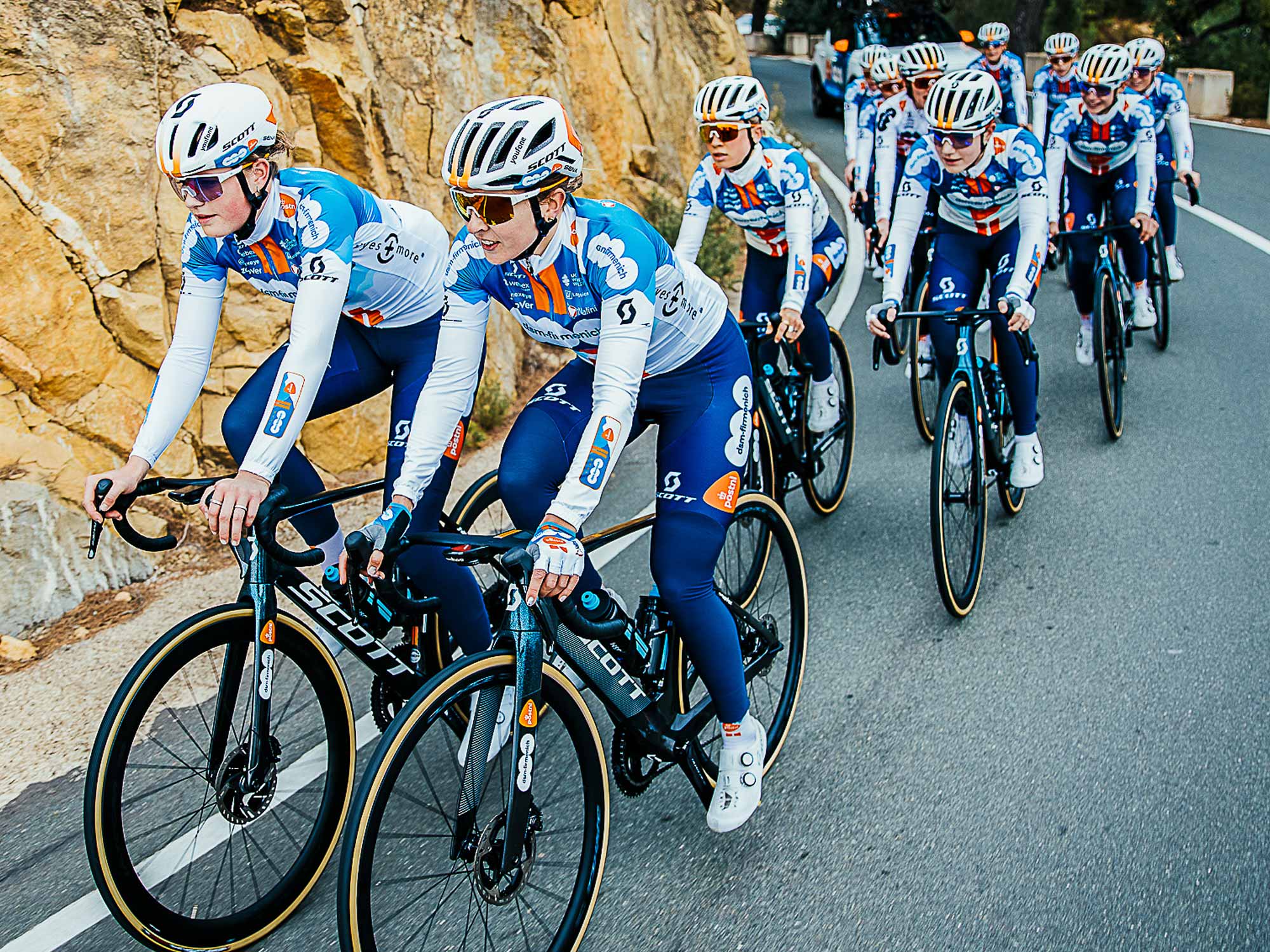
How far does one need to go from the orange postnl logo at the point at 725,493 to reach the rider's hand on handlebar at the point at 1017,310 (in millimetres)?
2359

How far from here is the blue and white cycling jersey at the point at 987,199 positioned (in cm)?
572

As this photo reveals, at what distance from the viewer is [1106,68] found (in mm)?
8398

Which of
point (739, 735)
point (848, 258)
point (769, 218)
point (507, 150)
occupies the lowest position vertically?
point (848, 258)

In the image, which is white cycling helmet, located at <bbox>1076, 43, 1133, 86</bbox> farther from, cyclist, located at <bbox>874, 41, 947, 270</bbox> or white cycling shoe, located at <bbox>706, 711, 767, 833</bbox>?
white cycling shoe, located at <bbox>706, 711, 767, 833</bbox>

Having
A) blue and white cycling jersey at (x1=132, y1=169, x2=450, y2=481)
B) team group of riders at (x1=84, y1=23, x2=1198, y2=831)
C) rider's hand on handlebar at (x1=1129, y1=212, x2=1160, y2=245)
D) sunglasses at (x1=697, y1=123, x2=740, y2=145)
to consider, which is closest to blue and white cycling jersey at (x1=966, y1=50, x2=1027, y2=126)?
rider's hand on handlebar at (x1=1129, y1=212, x2=1160, y2=245)

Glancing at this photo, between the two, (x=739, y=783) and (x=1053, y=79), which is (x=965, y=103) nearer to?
(x=739, y=783)

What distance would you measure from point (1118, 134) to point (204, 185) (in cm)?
705

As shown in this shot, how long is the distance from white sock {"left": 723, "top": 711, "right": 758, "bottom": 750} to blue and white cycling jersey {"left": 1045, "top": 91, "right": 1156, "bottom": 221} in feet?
18.6

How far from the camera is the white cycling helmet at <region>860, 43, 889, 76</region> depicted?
432 inches

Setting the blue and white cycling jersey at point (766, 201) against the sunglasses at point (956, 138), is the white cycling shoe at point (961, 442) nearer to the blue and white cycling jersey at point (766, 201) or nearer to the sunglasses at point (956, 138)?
the blue and white cycling jersey at point (766, 201)

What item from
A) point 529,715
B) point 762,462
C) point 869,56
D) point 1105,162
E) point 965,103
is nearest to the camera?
point 529,715

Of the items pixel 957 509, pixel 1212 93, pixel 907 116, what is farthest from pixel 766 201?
pixel 1212 93

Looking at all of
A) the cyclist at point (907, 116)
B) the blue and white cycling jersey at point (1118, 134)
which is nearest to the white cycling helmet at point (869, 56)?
the cyclist at point (907, 116)

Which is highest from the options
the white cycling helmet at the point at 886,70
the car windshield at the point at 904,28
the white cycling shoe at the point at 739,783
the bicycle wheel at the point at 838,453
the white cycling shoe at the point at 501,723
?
the white cycling helmet at the point at 886,70
